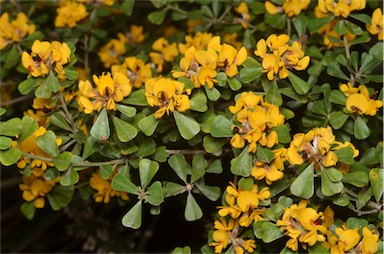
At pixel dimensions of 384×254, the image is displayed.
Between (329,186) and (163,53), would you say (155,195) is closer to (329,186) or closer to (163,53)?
(329,186)

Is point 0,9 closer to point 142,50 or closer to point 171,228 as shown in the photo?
point 142,50

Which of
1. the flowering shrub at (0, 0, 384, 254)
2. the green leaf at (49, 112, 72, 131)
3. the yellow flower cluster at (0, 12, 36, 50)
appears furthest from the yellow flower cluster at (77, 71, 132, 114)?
the yellow flower cluster at (0, 12, 36, 50)

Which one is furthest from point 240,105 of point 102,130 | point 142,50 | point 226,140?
point 142,50

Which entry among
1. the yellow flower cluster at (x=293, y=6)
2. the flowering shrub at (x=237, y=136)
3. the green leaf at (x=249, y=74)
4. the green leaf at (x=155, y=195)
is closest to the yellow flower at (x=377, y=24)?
the flowering shrub at (x=237, y=136)

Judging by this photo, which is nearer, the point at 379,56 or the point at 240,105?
the point at 240,105

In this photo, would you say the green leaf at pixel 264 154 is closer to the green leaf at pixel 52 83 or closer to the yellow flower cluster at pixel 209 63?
the yellow flower cluster at pixel 209 63

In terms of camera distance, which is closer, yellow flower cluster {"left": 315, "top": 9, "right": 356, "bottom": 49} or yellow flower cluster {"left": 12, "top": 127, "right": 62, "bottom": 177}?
A: yellow flower cluster {"left": 12, "top": 127, "right": 62, "bottom": 177}

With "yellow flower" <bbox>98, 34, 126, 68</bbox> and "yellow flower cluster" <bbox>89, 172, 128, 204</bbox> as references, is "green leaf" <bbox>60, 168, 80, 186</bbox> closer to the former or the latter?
"yellow flower cluster" <bbox>89, 172, 128, 204</bbox>

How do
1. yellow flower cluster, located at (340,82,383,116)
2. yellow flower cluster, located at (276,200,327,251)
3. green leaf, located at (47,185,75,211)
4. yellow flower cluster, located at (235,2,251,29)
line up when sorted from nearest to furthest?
1. yellow flower cluster, located at (276,200,327,251)
2. yellow flower cluster, located at (340,82,383,116)
3. green leaf, located at (47,185,75,211)
4. yellow flower cluster, located at (235,2,251,29)
